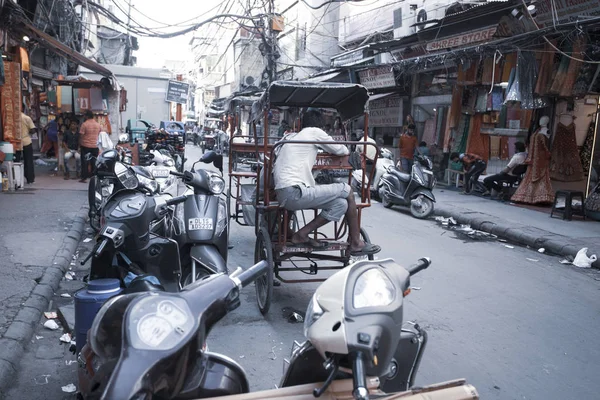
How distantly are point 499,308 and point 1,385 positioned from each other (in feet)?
14.3

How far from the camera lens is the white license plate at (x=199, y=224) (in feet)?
15.2

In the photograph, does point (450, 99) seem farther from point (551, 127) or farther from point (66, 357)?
point (66, 357)

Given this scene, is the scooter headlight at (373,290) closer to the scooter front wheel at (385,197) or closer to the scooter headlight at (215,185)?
the scooter headlight at (215,185)

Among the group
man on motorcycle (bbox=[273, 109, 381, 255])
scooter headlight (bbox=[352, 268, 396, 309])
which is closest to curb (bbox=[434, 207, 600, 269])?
man on motorcycle (bbox=[273, 109, 381, 255])

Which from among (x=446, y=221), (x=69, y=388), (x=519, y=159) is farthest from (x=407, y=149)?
(x=69, y=388)

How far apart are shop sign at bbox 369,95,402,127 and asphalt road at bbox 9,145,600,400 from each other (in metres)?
12.2

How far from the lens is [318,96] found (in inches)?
233

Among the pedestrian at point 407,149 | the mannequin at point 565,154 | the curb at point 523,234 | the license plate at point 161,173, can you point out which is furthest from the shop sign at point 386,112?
the license plate at point 161,173

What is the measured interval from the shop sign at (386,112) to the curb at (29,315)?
1440 cm

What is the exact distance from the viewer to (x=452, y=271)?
21.6 ft

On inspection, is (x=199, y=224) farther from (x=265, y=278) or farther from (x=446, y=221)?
(x=446, y=221)

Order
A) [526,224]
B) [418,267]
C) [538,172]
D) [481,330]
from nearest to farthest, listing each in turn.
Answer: [418,267] → [481,330] → [526,224] → [538,172]

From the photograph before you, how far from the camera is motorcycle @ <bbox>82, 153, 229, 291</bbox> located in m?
3.90

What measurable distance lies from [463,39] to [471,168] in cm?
344
